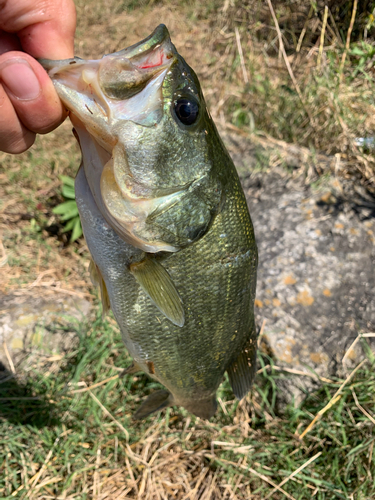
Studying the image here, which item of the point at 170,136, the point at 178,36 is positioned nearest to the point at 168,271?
the point at 170,136

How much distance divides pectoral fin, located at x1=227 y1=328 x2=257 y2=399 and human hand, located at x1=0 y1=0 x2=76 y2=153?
3.94 feet

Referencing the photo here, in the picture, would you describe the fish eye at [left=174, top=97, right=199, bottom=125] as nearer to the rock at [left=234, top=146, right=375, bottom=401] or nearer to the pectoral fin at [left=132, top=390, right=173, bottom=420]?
the pectoral fin at [left=132, top=390, right=173, bottom=420]

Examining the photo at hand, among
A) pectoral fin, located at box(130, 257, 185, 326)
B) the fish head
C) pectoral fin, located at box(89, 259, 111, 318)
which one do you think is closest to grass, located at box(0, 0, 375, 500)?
pectoral fin, located at box(89, 259, 111, 318)

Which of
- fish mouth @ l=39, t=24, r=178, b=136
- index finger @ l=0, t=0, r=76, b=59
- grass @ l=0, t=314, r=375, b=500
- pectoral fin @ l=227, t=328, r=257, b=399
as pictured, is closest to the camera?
fish mouth @ l=39, t=24, r=178, b=136

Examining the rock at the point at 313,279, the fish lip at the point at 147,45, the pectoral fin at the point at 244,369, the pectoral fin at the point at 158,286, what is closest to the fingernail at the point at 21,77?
the fish lip at the point at 147,45

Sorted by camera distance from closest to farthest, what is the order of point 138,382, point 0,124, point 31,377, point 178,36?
point 0,124
point 31,377
point 138,382
point 178,36

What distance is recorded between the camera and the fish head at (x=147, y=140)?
110 cm

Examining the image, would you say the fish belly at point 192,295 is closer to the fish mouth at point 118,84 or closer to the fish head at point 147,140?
the fish head at point 147,140

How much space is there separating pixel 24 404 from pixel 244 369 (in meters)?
1.47

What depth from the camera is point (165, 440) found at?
100 inches

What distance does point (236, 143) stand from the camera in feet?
13.2

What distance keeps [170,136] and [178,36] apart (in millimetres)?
5484

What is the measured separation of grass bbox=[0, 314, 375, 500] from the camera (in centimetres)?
228

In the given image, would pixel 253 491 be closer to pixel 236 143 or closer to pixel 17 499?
pixel 17 499
